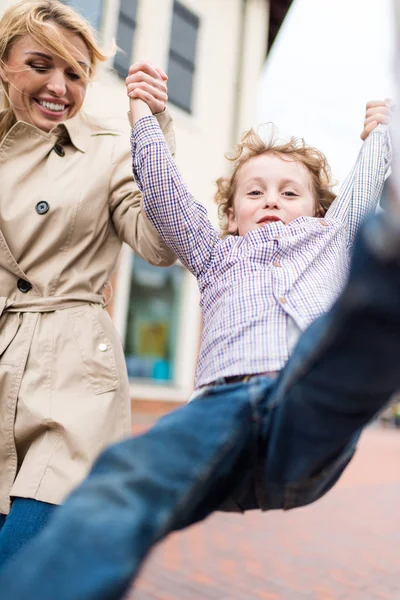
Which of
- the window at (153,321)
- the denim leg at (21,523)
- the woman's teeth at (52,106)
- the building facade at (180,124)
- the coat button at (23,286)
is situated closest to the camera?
the denim leg at (21,523)

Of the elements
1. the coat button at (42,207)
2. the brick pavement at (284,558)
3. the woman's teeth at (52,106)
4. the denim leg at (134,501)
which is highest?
the woman's teeth at (52,106)

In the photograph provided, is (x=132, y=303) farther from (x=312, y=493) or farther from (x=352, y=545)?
(x=312, y=493)

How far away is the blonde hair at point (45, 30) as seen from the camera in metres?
1.77

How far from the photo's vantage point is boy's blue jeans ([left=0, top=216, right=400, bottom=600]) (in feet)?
3.03

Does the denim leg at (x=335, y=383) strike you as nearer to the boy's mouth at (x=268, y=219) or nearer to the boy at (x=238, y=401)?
the boy at (x=238, y=401)

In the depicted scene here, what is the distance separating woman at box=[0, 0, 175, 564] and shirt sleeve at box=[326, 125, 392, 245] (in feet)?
1.70

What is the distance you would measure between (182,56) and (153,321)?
3895 millimetres

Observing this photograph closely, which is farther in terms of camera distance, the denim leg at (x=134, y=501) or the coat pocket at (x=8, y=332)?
the coat pocket at (x=8, y=332)

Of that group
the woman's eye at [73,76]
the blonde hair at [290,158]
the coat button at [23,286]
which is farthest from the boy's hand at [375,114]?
the coat button at [23,286]

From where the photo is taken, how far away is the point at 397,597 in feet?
11.6

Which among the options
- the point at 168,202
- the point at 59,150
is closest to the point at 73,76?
the point at 59,150

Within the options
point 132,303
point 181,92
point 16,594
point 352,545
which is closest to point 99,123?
point 16,594

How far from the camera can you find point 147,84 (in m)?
1.75

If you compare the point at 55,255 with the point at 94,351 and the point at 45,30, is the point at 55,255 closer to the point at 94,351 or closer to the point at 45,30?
the point at 94,351
